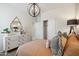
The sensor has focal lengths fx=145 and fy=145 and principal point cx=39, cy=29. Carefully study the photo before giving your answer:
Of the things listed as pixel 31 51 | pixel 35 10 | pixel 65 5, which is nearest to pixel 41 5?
pixel 35 10

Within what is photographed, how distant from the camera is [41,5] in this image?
1.82m

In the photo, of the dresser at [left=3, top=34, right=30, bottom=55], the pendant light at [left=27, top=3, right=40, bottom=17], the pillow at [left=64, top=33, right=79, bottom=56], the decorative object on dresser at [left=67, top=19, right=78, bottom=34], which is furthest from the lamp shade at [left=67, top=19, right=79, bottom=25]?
the dresser at [left=3, top=34, right=30, bottom=55]

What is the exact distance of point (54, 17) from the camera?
1846 millimetres

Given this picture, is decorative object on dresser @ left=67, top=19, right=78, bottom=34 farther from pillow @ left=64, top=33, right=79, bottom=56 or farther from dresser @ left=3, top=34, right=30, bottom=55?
dresser @ left=3, top=34, right=30, bottom=55

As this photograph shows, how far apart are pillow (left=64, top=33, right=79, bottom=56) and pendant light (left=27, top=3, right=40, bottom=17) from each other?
1.70 feet

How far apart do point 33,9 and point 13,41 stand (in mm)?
484

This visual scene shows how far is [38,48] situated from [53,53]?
200 mm

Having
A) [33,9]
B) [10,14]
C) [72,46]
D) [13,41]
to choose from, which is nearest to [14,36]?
[13,41]

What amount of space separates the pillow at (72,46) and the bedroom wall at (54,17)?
4.7 inches

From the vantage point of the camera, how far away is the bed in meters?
1.79

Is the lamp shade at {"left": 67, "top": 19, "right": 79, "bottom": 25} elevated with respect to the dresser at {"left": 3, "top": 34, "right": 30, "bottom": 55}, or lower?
elevated

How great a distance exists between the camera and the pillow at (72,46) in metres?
1.77

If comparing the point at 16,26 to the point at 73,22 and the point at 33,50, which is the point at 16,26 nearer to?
the point at 33,50

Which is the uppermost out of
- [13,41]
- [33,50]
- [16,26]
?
[16,26]
